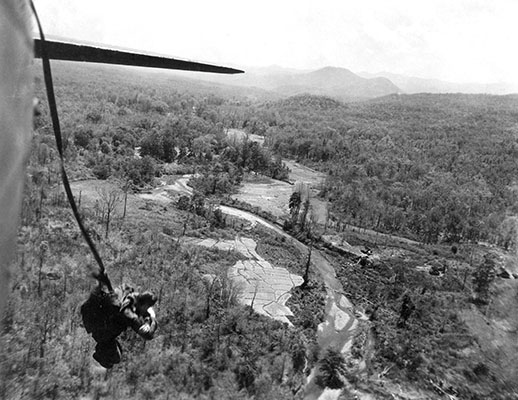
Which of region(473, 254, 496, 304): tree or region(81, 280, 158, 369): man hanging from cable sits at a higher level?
region(81, 280, 158, 369): man hanging from cable

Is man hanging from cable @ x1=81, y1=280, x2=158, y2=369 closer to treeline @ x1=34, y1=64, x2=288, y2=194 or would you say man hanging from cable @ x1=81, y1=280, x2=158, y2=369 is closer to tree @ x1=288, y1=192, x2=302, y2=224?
tree @ x1=288, y1=192, x2=302, y2=224

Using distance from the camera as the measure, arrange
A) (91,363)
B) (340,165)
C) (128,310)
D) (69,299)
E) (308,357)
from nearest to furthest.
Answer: (128,310)
(91,363)
(69,299)
(308,357)
(340,165)

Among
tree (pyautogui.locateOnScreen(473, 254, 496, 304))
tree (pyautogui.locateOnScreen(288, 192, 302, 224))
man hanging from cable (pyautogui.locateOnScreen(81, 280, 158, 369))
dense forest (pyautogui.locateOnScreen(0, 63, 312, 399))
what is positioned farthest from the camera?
tree (pyautogui.locateOnScreen(288, 192, 302, 224))

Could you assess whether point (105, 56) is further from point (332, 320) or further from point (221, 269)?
point (221, 269)

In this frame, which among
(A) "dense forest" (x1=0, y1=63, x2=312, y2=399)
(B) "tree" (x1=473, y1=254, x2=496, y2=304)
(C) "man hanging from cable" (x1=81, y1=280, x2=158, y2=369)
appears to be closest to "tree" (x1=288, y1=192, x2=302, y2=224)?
(A) "dense forest" (x1=0, y1=63, x2=312, y2=399)

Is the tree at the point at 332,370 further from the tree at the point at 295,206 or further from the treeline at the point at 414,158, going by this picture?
the treeline at the point at 414,158

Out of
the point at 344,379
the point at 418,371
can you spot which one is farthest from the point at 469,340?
the point at 344,379

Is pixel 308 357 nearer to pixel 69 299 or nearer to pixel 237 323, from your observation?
pixel 237 323
